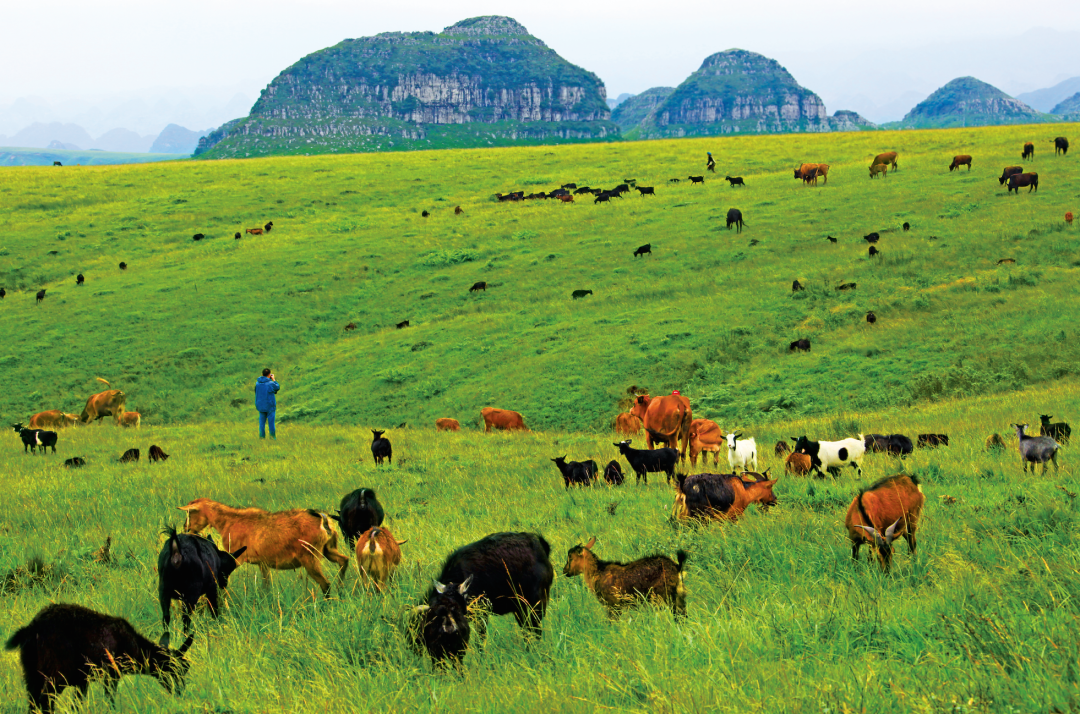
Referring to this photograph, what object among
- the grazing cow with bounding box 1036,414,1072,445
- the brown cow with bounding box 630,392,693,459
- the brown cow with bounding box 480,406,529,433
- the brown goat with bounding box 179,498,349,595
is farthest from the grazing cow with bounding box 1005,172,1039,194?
the brown goat with bounding box 179,498,349,595

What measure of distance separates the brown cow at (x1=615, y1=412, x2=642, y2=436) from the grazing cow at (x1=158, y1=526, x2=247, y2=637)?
15.2 metres

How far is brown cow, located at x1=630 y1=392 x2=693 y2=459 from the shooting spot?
14.4 meters

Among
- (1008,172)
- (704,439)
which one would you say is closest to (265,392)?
(704,439)

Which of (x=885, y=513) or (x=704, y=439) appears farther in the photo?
(x=704, y=439)

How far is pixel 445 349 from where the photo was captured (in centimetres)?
2952

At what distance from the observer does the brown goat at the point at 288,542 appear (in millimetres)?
6547

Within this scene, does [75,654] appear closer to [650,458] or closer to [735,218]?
[650,458]

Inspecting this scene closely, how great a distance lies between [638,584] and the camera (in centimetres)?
540

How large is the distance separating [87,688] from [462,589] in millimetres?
2435

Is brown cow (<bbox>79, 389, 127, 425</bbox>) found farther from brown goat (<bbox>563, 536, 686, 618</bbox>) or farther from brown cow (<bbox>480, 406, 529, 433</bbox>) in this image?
brown goat (<bbox>563, 536, 686, 618</bbox>)

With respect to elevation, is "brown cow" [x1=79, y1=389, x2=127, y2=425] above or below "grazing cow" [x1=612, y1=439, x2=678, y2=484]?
below

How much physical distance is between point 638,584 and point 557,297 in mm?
28874

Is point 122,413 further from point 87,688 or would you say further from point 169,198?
point 169,198

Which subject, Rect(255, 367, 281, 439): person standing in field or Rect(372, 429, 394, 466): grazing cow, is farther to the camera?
Rect(255, 367, 281, 439): person standing in field
